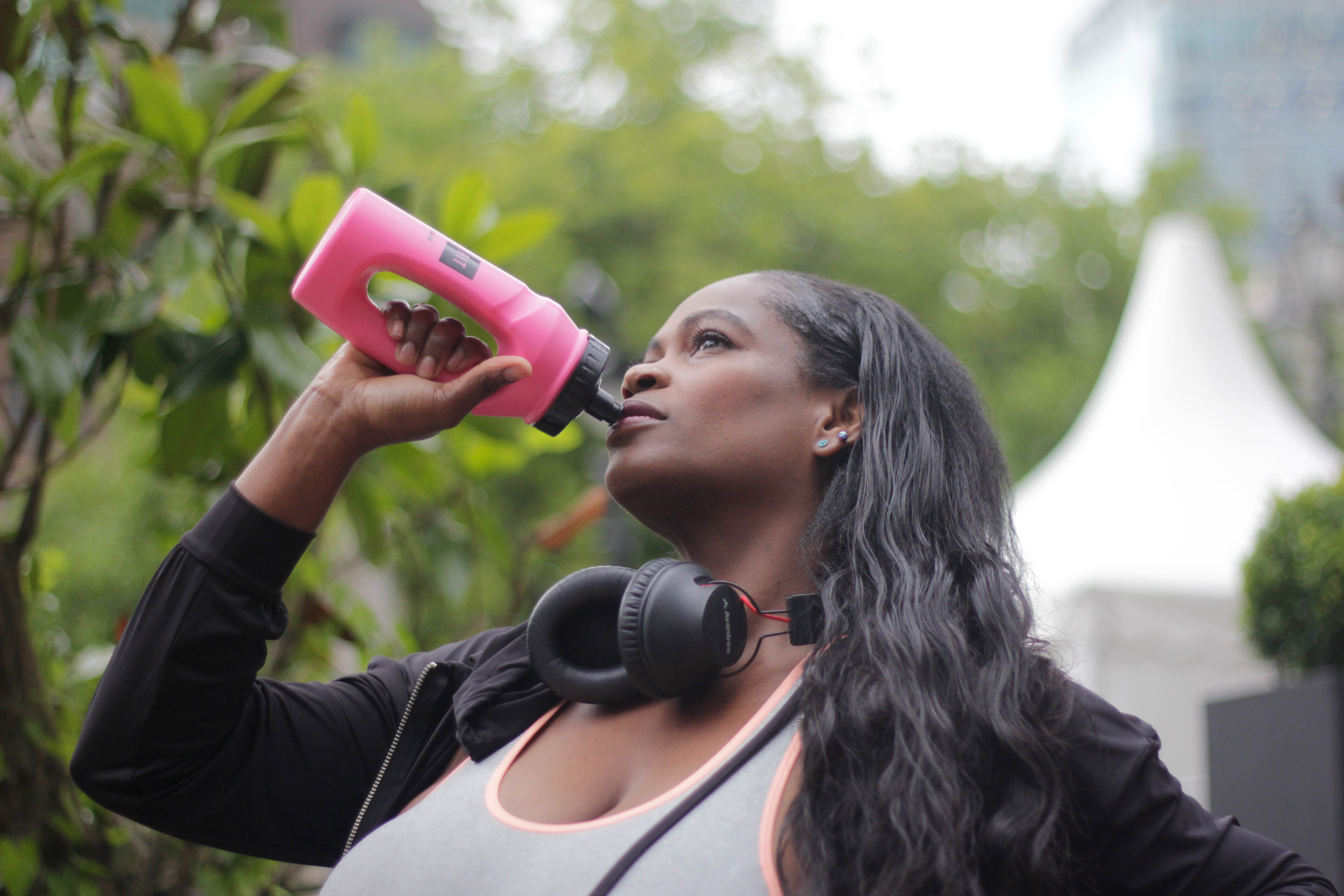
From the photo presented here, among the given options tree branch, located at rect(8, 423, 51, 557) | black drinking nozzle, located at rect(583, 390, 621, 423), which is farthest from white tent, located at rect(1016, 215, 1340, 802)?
tree branch, located at rect(8, 423, 51, 557)

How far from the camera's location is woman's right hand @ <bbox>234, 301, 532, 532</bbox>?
1417 millimetres

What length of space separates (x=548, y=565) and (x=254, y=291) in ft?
5.36

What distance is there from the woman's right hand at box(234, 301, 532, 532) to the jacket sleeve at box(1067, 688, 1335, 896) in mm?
832

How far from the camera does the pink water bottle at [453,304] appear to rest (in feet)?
4.77

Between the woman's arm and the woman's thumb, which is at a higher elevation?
the woman's thumb

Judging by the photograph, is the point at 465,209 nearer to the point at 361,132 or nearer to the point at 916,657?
the point at 361,132

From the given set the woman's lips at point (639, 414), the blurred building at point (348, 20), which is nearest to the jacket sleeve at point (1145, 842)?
the woman's lips at point (639, 414)

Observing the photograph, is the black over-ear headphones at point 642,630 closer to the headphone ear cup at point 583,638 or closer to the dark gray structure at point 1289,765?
the headphone ear cup at point 583,638

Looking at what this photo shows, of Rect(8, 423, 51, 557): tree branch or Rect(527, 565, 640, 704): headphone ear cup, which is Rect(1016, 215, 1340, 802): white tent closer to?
Rect(527, 565, 640, 704): headphone ear cup

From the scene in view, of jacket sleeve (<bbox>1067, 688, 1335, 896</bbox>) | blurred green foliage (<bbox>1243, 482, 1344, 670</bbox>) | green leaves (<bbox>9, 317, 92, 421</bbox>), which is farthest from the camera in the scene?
blurred green foliage (<bbox>1243, 482, 1344, 670</bbox>)

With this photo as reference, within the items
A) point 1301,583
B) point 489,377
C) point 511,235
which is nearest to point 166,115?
point 511,235

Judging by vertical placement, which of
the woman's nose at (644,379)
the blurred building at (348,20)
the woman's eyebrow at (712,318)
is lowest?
the woman's nose at (644,379)

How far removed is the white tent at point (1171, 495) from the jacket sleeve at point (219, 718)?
460cm

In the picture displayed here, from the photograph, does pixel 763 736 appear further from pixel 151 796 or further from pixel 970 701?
pixel 151 796
